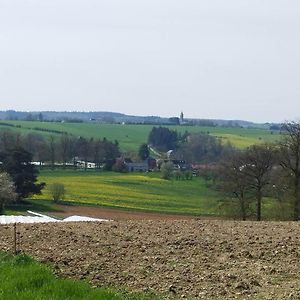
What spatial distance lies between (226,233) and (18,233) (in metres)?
4.52

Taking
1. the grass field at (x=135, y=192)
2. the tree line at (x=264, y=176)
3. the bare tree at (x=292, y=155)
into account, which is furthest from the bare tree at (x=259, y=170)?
the grass field at (x=135, y=192)

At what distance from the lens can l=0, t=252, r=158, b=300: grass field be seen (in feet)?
29.1

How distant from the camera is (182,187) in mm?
72938

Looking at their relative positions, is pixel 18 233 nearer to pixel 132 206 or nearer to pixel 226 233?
pixel 226 233

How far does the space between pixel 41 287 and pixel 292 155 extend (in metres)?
24.0

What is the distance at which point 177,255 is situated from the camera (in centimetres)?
1152

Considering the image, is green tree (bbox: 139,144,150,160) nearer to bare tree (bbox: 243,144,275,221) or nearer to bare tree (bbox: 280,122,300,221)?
bare tree (bbox: 243,144,275,221)

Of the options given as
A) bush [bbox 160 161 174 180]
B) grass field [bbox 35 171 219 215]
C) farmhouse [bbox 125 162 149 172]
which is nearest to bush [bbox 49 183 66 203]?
grass field [bbox 35 171 219 215]

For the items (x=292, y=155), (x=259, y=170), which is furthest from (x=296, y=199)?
(x=259, y=170)

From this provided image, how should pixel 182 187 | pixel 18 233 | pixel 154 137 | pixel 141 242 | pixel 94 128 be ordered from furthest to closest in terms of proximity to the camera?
pixel 94 128 → pixel 154 137 → pixel 182 187 → pixel 18 233 → pixel 141 242

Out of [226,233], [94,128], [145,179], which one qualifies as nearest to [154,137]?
[94,128]

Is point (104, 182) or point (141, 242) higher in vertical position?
point (141, 242)

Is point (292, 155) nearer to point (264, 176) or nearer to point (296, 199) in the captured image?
point (296, 199)

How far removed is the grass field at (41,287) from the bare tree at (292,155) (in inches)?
862
